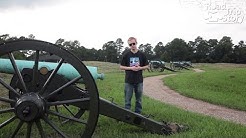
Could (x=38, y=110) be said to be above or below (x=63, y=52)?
below

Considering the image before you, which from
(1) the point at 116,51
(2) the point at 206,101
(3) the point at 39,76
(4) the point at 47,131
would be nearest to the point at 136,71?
(4) the point at 47,131

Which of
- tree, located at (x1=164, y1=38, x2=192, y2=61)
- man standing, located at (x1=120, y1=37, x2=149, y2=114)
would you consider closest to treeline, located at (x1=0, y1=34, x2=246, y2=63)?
tree, located at (x1=164, y1=38, x2=192, y2=61)

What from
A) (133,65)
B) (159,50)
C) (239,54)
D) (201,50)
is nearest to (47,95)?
(133,65)

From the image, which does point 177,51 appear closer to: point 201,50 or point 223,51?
point 201,50

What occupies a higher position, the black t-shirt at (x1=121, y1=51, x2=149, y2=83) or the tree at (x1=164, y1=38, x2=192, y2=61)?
the black t-shirt at (x1=121, y1=51, x2=149, y2=83)

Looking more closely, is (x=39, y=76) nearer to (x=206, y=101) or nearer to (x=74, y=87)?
(x=74, y=87)

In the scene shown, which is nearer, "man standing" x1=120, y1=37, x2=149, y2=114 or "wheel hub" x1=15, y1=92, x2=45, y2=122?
"wheel hub" x1=15, y1=92, x2=45, y2=122

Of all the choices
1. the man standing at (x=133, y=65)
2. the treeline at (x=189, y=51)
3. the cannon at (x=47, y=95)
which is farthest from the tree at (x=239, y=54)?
the cannon at (x=47, y=95)

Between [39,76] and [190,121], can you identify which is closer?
[39,76]

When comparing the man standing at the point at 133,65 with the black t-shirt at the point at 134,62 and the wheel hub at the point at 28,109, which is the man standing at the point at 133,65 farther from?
the wheel hub at the point at 28,109

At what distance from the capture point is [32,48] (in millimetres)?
4996

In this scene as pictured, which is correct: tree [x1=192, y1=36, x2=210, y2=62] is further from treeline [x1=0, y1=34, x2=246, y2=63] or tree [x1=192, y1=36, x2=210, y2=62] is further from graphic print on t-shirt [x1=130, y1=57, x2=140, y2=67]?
graphic print on t-shirt [x1=130, y1=57, x2=140, y2=67]

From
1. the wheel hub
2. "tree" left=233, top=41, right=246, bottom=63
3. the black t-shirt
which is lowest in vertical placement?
"tree" left=233, top=41, right=246, bottom=63

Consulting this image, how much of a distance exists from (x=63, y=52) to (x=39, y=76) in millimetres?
865
